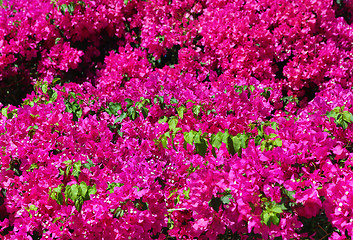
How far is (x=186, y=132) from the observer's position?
8.86 feet

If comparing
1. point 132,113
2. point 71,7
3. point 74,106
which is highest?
point 71,7

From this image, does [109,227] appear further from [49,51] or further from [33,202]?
[49,51]

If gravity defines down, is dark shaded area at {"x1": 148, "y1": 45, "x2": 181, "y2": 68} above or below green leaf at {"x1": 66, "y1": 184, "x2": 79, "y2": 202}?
above

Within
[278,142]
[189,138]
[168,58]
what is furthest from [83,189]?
[168,58]

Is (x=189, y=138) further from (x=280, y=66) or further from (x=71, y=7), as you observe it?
(x=71, y=7)

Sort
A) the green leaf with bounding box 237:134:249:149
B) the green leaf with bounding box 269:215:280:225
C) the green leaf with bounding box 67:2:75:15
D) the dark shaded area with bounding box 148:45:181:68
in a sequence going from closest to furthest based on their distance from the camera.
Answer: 1. the green leaf with bounding box 269:215:280:225
2. the green leaf with bounding box 237:134:249:149
3. the dark shaded area with bounding box 148:45:181:68
4. the green leaf with bounding box 67:2:75:15

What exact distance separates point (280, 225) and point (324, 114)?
1073mm

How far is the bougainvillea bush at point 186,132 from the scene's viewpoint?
2.20 metres

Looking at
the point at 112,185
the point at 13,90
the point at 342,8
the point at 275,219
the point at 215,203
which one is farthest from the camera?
the point at 342,8

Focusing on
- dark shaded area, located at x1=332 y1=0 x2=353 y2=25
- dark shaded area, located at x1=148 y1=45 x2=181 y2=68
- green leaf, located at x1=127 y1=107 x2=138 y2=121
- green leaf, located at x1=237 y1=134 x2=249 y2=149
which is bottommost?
green leaf, located at x1=237 y1=134 x2=249 y2=149

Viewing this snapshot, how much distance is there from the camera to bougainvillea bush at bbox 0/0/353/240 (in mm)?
2201

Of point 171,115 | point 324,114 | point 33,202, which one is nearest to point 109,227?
point 33,202

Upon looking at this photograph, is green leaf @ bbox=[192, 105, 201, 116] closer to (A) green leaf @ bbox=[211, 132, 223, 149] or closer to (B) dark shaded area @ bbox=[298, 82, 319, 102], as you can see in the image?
(A) green leaf @ bbox=[211, 132, 223, 149]

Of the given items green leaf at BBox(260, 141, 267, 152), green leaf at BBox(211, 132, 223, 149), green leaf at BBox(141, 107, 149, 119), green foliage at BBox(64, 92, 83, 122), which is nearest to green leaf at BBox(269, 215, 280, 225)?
green leaf at BBox(260, 141, 267, 152)
